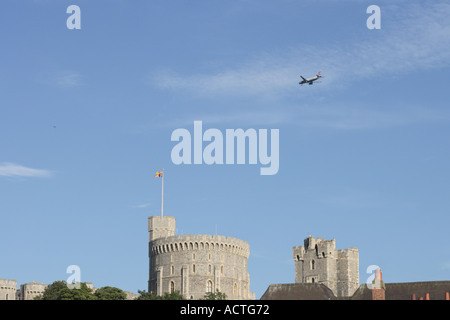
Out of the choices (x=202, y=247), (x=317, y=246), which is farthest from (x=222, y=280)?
(x=317, y=246)

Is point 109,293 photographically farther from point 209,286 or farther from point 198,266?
point 198,266

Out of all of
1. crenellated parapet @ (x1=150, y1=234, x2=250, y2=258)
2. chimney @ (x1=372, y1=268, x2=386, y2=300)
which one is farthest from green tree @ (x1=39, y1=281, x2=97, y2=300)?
chimney @ (x1=372, y1=268, x2=386, y2=300)

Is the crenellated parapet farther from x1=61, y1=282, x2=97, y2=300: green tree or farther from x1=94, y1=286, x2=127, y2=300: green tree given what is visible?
x1=61, y1=282, x2=97, y2=300: green tree

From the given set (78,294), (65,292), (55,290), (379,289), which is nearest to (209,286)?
(55,290)

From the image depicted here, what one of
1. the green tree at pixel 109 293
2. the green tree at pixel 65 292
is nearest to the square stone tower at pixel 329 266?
the green tree at pixel 109 293

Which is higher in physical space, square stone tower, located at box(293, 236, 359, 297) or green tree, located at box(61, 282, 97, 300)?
square stone tower, located at box(293, 236, 359, 297)

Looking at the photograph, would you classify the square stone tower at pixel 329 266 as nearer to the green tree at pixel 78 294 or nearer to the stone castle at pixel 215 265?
the stone castle at pixel 215 265

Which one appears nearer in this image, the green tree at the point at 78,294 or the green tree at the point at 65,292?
the green tree at the point at 78,294
